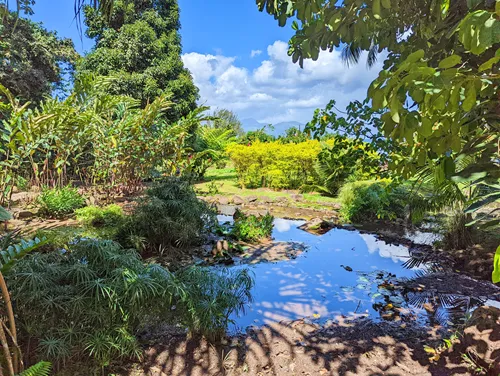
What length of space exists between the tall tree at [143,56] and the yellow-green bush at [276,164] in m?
3.18

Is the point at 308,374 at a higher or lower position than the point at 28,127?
lower

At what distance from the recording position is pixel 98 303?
1.89m

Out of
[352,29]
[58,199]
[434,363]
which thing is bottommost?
[434,363]

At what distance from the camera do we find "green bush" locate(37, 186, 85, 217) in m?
5.30

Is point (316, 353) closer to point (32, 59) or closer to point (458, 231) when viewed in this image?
point (458, 231)

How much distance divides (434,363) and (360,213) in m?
4.88

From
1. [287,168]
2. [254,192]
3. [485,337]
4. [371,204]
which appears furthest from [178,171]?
[485,337]

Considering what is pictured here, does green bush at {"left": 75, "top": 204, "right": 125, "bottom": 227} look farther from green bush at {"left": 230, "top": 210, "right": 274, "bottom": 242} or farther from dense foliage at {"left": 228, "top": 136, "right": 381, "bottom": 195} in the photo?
dense foliage at {"left": 228, "top": 136, "right": 381, "bottom": 195}

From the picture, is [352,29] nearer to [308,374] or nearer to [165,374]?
[308,374]

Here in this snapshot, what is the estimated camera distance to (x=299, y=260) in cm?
461

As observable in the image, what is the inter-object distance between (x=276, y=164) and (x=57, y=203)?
21.4 feet

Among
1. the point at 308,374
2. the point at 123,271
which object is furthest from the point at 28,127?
the point at 308,374

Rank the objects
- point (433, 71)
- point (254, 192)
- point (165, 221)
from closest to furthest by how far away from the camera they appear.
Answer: point (433, 71), point (165, 221), point (254, 192)

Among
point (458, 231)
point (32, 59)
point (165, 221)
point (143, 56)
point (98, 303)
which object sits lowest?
point (458, 231)
